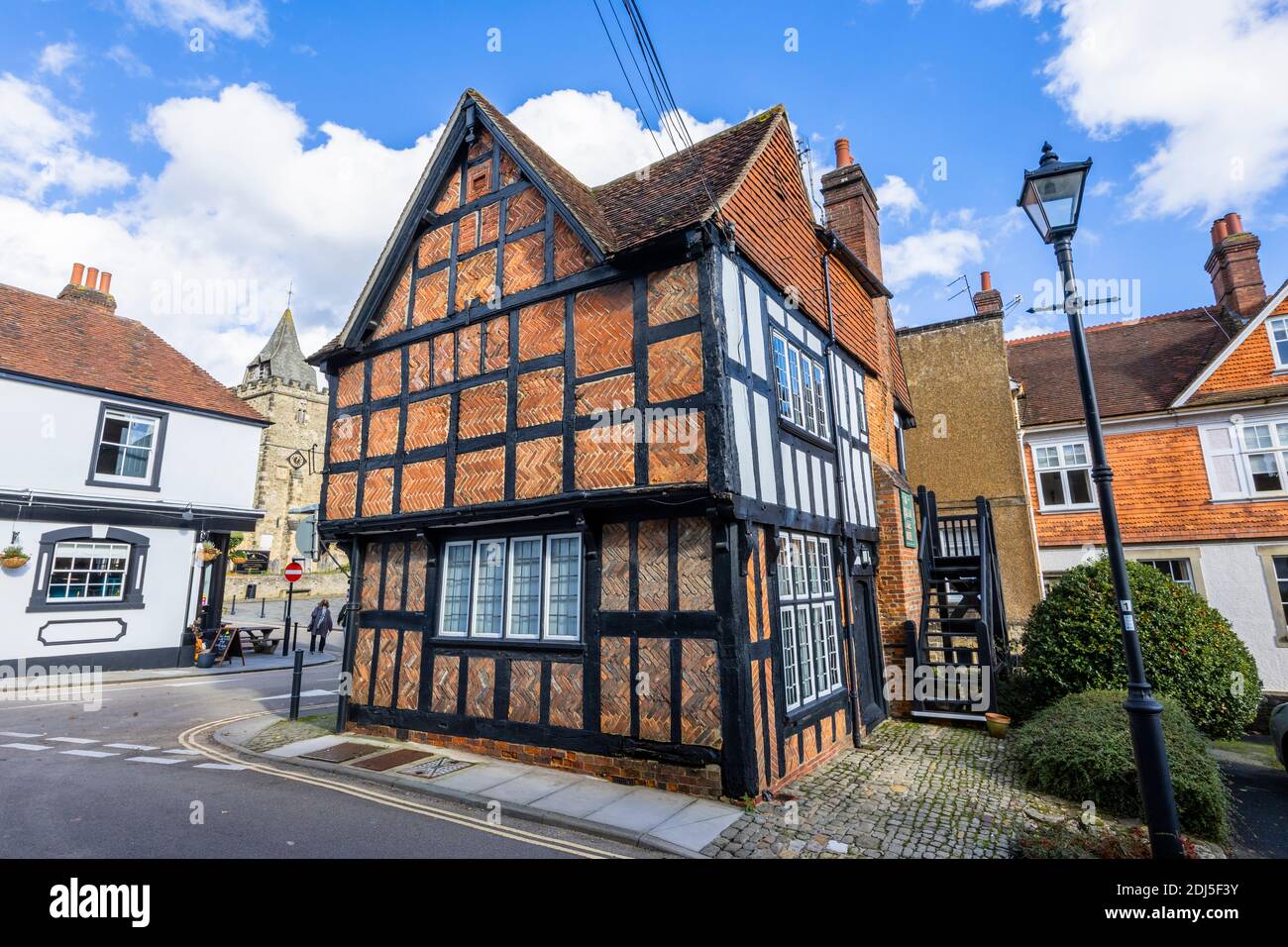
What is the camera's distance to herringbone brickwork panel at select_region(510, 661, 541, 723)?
26.1 ft

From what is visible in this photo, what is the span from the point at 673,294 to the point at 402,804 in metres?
6.63

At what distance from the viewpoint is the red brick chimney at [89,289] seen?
68.0 feet

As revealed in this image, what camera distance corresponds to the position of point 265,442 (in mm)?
50000

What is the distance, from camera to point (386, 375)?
10586 millimetres

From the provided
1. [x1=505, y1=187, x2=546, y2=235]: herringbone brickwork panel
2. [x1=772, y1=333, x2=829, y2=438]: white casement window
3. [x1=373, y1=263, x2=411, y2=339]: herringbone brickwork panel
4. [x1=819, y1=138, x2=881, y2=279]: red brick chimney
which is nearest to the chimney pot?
[x1=819, y1=138, x2=881, y2=279]: red brick chimney

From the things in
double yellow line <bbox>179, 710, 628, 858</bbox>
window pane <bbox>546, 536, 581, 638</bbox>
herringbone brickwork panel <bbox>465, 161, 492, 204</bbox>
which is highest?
herringbone brickwork panel <bbox>465, 161, 492, 204</bbox>

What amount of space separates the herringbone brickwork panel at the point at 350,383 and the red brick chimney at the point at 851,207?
10527 mm

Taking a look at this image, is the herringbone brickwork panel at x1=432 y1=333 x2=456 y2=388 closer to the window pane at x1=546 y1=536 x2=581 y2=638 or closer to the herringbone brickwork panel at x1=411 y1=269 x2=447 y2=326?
the herringbone brickwork panel at x1=411 y1=269 x2=447 y2=326

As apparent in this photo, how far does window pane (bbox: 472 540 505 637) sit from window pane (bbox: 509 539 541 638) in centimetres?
21

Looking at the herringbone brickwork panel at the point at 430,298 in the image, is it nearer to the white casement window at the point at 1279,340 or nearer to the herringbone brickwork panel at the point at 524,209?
the herringbone brickwork panel at the point at 524,209

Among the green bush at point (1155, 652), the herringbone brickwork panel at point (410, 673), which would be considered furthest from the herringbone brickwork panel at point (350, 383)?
the green bush at point (1155, 652)

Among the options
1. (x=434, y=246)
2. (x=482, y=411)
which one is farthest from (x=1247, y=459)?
(x=434, y=246)
